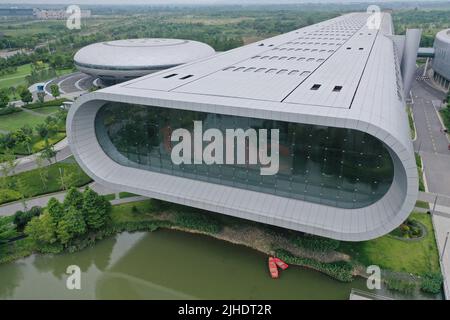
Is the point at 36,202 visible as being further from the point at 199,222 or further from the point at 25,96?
the point at 25,96

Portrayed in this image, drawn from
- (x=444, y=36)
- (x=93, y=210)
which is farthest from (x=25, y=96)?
(x=444, y=36)

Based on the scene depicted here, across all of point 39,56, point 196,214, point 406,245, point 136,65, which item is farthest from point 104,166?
point 39,56

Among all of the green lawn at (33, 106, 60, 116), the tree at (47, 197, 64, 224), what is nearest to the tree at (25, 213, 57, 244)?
the tree at (47, 197, 64, 224)

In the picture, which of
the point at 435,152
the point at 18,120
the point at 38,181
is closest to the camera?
the point at 38,181

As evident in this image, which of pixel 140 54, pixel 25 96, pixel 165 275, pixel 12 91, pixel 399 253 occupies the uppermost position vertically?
pixel 140 54

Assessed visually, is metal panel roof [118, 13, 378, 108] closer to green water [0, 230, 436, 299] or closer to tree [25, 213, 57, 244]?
tree [25, 213, 57, 244]

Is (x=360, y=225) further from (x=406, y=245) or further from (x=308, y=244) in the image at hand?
(x=406, y=245)

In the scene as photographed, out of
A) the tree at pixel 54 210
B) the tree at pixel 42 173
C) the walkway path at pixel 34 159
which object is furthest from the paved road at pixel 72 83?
the tree at pixel 54 210

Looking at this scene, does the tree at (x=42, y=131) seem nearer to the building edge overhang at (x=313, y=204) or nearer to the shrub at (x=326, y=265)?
the building edge overhang at (x=313, y=204)
